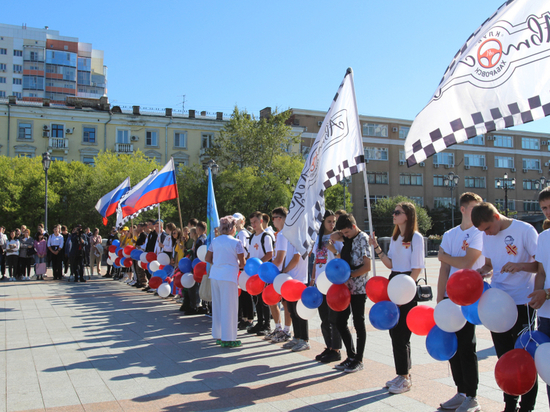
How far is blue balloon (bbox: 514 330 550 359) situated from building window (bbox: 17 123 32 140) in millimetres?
53108

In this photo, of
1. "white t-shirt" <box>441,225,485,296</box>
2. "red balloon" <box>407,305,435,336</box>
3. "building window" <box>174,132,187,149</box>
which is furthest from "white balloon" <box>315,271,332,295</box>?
"building window" <box>174,132,187,149</box>

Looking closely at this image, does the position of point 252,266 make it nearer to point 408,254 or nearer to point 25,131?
point 408,254

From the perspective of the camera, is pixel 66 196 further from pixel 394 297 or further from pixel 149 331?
pixel 394 297

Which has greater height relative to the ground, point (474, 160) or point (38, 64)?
point (38, 64)

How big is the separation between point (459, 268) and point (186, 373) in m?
3.54

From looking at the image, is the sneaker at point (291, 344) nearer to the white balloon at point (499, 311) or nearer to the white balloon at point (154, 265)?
the white balloon at point (499, 311)

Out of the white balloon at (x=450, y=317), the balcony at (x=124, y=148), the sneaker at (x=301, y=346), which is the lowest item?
the sneaker at (x=301, y=346)

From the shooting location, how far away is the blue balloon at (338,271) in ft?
19.3

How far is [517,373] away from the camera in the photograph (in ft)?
12.1

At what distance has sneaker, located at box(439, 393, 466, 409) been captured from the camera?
475 centimetres

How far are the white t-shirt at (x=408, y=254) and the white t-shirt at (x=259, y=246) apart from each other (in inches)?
120

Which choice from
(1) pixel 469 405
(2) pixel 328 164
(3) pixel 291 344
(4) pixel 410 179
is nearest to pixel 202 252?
(3) pixel 291 344

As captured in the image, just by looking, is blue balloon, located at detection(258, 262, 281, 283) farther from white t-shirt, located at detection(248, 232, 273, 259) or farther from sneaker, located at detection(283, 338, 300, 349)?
sneaker, located at detection(283, 338, 300, 349)

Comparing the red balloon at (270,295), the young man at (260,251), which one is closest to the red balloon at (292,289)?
the red balloon at (270,295)
